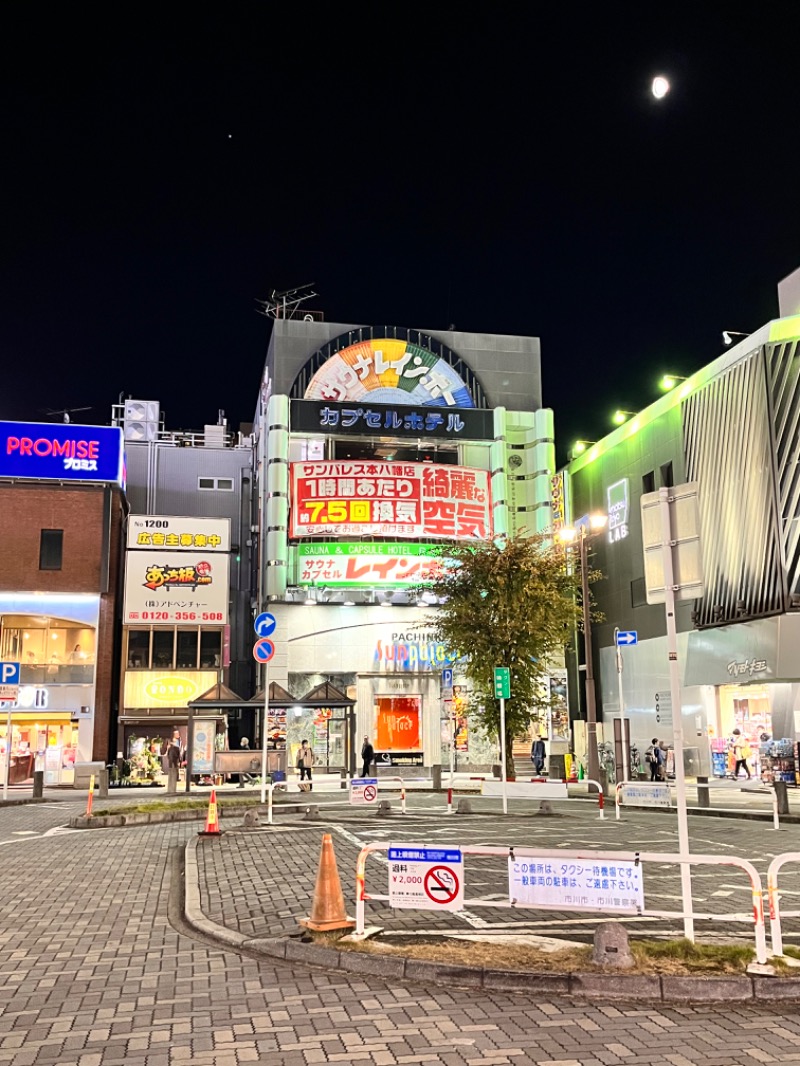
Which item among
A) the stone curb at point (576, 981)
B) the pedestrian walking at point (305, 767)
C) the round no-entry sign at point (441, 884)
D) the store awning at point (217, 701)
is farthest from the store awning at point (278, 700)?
the stone curb at point (576, 981)

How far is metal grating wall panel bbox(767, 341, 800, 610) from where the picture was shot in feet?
103

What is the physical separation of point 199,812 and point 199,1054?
1699 centimetres

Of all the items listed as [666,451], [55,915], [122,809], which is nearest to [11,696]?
[122,809]

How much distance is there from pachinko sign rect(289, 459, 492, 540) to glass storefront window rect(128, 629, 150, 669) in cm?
889

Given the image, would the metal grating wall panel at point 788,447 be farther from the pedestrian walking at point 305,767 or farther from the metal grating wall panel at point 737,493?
the pedestrian walking at point 305,767

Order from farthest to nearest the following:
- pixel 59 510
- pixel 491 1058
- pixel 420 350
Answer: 1. pixel 420 350
2. pixel 59 510
3. pixel 491 1058

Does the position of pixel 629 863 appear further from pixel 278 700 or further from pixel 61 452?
pixel 61 452

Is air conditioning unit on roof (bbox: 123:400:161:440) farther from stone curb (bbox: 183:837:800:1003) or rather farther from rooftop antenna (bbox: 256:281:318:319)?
stone curb (bbox: 183:837:800:1003)

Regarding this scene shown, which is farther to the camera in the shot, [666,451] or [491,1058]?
[666,451]

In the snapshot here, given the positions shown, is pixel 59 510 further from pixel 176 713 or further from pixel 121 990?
pixel 121 990

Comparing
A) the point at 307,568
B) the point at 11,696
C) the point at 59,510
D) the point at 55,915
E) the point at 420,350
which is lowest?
the point at 55,915

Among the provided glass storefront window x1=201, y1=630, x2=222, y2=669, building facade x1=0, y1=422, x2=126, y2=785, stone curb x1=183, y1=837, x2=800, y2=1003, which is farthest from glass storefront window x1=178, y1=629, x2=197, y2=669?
stone curb x1=183, y1=837, x2=800, y2=1003

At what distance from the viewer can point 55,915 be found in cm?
1022

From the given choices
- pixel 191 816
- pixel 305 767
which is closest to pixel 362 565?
pixel 305 767
